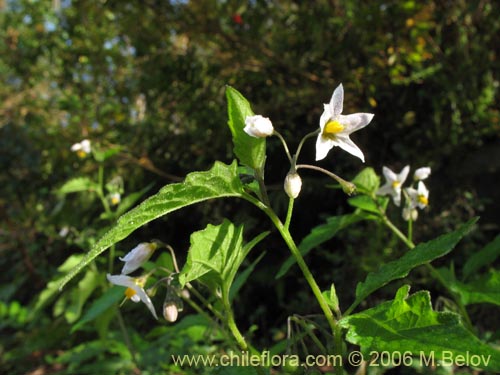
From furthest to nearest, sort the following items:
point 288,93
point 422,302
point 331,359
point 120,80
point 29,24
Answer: point 29,24 → point 120,80 → point 288,93 → point 331,359 → point 422,302

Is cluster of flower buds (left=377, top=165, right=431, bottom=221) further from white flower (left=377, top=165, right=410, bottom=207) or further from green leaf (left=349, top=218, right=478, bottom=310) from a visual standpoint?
green leaf (left=349, top=218, right=478, bottom=310)

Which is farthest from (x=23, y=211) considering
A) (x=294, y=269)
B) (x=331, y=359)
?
(x=331, y=359)

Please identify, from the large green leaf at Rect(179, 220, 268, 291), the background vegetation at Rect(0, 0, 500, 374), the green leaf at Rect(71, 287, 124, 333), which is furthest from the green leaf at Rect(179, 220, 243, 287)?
the background vegetation at Rect(0, 0, 500, 374)

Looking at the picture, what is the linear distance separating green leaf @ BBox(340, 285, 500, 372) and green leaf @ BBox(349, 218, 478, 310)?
0.15 feet

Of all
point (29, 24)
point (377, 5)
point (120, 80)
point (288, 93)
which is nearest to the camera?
point (377, 5)

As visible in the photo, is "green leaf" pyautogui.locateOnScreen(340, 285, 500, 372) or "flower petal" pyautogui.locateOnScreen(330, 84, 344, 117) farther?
"flower petal" pyautogui.locateOnScreen(330, 84, 344, 117)

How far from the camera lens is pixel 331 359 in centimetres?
84

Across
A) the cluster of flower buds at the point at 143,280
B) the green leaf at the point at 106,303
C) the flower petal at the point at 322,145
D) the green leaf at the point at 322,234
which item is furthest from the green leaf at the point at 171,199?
the green leaf at the point at 106,303

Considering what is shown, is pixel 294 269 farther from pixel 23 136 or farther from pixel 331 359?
pixel 23 136

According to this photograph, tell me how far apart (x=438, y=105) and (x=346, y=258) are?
A: 91 centimetres

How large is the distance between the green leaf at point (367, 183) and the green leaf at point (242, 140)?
0.52 meters

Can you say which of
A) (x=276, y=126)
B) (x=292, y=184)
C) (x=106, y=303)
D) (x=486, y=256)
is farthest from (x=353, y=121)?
(x=276, y=126)

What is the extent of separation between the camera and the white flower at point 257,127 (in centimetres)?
78

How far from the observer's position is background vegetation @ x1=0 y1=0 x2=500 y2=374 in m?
2.34
